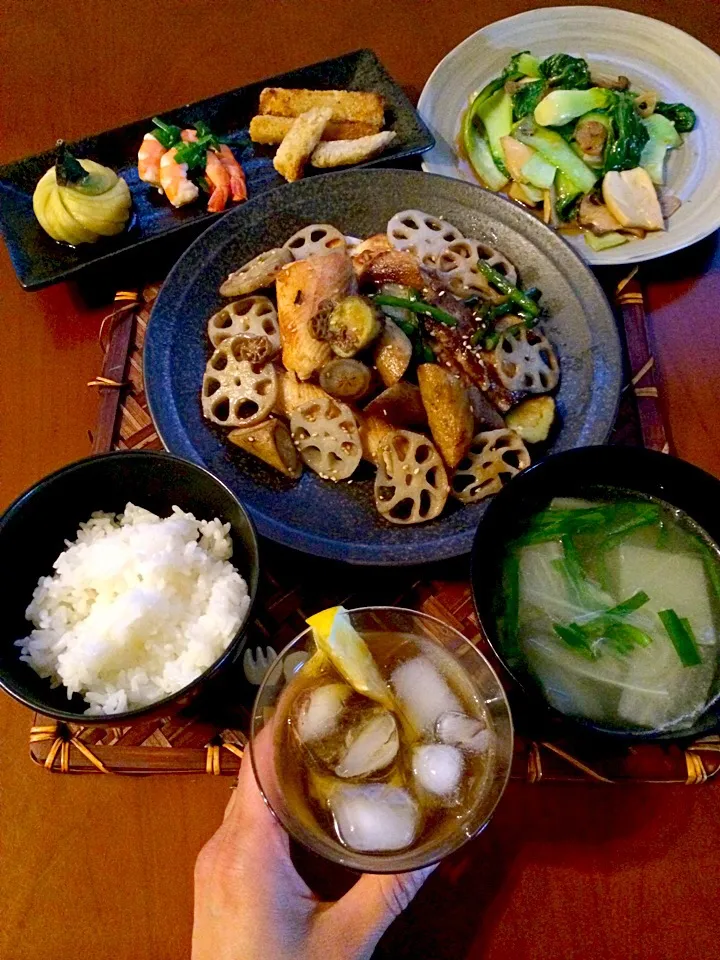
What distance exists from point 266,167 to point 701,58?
1.61m

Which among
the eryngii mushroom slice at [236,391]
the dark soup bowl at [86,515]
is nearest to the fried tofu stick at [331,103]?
the eryngii mushroom slice at [236,391]

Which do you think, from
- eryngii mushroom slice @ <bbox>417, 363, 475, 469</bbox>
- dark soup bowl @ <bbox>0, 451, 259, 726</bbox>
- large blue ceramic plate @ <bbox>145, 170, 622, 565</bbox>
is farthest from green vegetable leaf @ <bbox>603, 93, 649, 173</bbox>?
dark soup bowl @ <bbox>0, 451, 259, 726</bbox>

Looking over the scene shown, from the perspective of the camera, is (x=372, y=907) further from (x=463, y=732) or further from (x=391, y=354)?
(x=391, y=354)

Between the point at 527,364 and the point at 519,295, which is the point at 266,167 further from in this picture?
the point at 527,364

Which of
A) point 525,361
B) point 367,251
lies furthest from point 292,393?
point 525,361

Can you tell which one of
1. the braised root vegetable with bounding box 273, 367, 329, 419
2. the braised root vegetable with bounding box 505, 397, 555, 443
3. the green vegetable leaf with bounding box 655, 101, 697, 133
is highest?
the green vegetable leaf with bounding box 655, 101, 697, 133

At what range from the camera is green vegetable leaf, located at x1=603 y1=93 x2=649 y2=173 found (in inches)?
93.4

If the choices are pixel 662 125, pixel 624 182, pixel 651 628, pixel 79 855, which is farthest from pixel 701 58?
pixel 79 855

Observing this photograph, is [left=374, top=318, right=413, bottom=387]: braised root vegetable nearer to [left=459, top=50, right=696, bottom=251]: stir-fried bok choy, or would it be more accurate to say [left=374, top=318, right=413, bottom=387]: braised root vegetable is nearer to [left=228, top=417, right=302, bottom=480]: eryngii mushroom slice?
[left=228, top=417, right=302, bottom=480]: eryngii mushroom slice

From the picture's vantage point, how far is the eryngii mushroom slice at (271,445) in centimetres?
176

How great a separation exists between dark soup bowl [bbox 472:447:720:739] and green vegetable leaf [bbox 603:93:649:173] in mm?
1382

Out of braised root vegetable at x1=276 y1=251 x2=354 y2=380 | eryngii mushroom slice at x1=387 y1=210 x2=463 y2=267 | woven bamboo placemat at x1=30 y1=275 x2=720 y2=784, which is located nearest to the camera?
woven bamboo placemat at x1=30 y1=275 x2=720 y2=784

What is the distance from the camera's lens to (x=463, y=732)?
123cm

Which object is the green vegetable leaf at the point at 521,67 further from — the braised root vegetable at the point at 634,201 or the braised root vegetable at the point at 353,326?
the braised root vegetable at the point at 353,326
